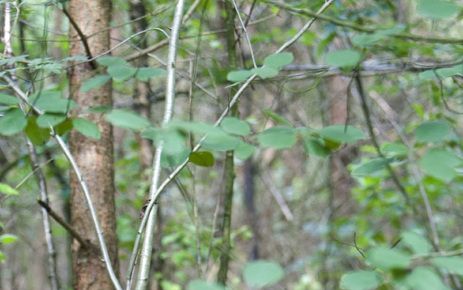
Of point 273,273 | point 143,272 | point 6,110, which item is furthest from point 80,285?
point 273,273

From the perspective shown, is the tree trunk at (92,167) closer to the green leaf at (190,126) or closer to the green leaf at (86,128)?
the green leaf at (86,128)

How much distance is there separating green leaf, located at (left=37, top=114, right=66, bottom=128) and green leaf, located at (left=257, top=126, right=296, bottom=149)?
0.40 metres

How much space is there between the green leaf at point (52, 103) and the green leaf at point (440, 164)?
671mm

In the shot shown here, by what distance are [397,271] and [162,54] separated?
323cm

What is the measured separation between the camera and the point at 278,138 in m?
1.12

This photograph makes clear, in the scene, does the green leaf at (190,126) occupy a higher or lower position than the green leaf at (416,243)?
higher

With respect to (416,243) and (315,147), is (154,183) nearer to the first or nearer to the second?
(315,147)

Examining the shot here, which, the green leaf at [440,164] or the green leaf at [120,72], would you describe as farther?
the green leaf at [120,72]

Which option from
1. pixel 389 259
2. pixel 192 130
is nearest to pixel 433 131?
pixel 389 259

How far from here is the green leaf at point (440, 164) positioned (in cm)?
100

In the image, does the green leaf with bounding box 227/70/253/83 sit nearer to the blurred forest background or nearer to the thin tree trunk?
the blurred forest background

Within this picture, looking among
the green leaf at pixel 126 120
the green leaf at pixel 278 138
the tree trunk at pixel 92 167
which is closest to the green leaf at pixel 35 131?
the green leaf at pixel 126 120

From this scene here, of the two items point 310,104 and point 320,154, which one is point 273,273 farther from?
point 310,104

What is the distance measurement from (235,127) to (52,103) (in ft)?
1.23
